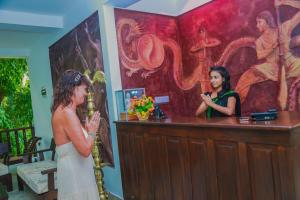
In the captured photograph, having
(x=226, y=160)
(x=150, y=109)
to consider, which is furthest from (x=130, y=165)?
(x=226, y=160)

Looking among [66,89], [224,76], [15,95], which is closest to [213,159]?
[224,76]

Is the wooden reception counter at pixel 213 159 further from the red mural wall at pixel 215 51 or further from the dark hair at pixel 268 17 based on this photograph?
the dark hair at pixel 268 17

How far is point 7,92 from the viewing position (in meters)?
6.75

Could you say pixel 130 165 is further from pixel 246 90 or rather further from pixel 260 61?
pixel 260 61

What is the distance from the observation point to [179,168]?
7.84 ft

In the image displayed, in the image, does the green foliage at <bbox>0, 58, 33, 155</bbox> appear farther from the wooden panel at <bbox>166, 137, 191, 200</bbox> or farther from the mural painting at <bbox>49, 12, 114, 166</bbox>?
the wooden panel at <bbox>166, 137, 191, 200</bbox>

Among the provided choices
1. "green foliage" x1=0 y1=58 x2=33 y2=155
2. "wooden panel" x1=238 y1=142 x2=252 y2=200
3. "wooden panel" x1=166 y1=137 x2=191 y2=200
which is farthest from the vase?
"green foliage" x1=0 y1=58 x2=33 y2=155

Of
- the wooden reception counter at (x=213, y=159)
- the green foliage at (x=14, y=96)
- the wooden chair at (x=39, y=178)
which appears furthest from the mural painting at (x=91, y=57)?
the green foliage at (x=14, y=96)

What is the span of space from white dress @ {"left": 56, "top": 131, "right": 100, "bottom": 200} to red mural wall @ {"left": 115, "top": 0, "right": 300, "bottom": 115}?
1575mm

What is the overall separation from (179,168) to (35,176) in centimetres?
222

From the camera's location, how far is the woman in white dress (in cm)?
183

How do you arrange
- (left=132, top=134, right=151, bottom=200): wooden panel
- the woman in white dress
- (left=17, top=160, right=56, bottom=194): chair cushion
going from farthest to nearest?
(left=17, top=160, right=56, bottom=194): chair cushion, (left=132, top=134, right=151, bottom=200): wooden panel, the woman in white dress

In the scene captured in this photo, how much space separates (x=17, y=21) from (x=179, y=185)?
3272mm

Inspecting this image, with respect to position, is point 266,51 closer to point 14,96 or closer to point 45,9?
point 45,9
